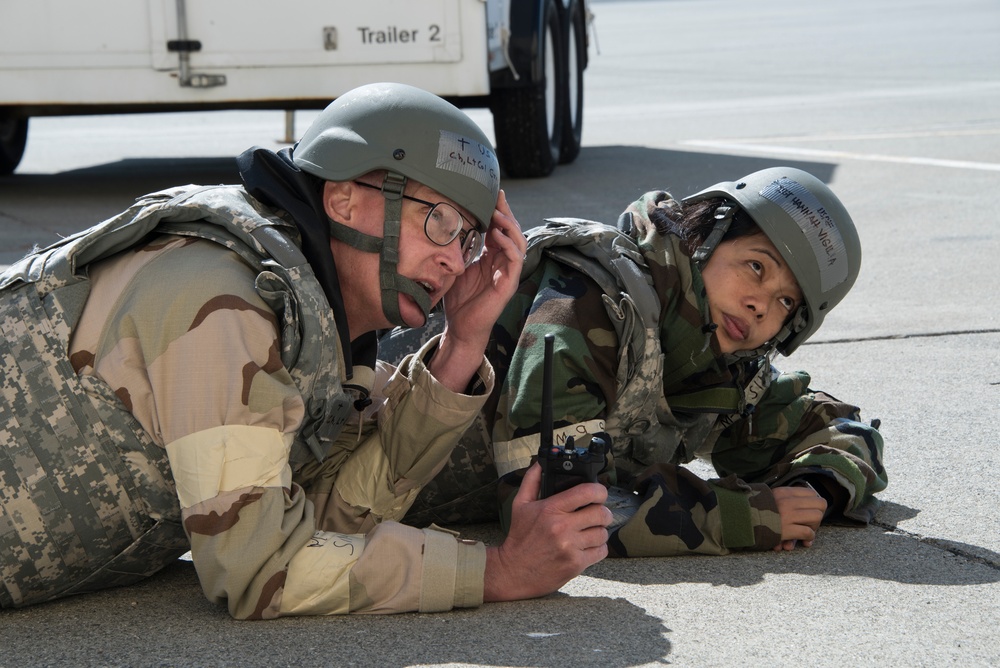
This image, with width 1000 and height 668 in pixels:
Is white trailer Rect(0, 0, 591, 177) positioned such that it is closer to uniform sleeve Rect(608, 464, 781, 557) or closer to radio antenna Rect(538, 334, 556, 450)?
uniform sleeve Rect(608, 464, 781, 557)

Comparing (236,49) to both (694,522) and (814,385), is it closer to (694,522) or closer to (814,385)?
(814,385)

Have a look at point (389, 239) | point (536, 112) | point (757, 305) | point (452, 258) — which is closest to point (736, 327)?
point (757, 305)

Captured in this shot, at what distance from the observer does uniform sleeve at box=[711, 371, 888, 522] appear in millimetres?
3799

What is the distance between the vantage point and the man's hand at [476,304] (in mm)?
3283

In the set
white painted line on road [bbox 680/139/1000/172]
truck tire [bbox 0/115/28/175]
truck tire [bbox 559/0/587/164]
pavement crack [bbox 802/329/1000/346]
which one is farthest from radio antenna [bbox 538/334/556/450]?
truck tire [bbox 0/115/28/175]

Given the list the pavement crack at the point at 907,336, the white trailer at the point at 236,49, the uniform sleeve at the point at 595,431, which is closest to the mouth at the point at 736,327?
the uniform sleeve at the point at 595,431

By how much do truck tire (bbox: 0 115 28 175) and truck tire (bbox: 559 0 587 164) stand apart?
3.91m

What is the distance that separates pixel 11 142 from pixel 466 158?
8.31 metres

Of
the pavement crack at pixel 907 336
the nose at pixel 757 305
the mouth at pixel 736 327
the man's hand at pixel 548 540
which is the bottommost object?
the pavement crack at pixel 907 336

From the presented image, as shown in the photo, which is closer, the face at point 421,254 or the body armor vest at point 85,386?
the body armor vest at point 85,386

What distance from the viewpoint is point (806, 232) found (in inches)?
146

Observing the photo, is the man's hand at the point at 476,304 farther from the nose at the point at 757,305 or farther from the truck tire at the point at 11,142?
the truck tire at the point at 11,142

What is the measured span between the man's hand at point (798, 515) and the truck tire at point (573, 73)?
718cm

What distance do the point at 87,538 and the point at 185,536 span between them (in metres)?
0.21
